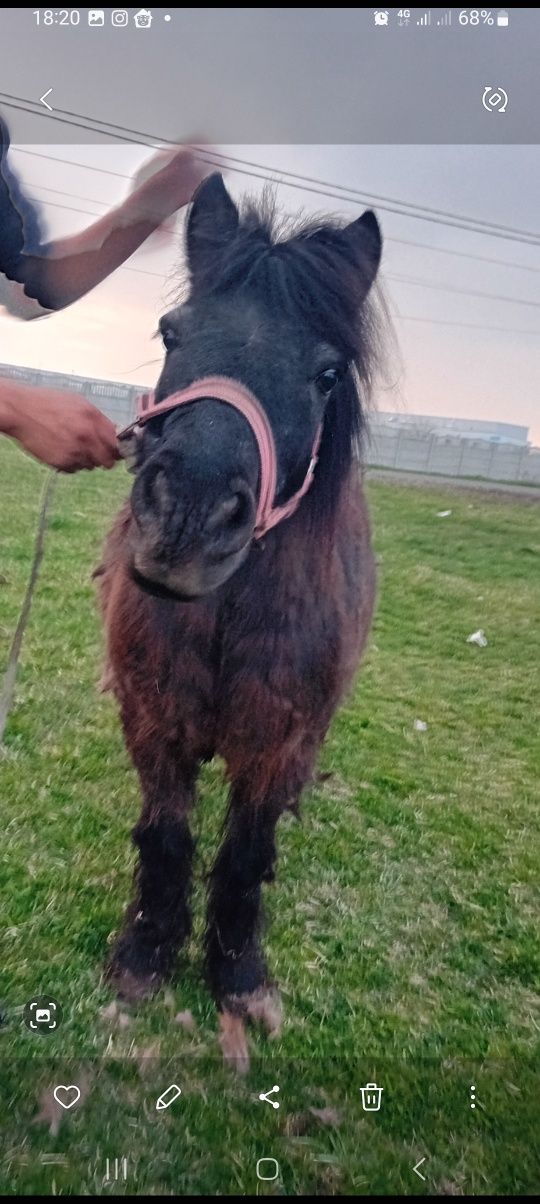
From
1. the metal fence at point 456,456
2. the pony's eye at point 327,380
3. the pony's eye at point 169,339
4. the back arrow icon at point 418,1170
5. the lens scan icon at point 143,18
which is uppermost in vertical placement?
the lens scan icon at point 143,18

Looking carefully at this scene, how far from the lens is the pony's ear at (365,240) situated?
86 cm

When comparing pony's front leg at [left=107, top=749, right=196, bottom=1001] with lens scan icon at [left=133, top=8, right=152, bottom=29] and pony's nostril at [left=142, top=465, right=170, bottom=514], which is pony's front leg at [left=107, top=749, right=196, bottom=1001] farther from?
lens scan icon at [left=133, top=8, right=152, bottom=29]

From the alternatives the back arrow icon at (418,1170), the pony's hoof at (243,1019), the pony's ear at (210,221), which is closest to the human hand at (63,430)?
the pony's ear at (210,221)

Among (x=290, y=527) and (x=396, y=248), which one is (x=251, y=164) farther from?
(x=290, y=527)

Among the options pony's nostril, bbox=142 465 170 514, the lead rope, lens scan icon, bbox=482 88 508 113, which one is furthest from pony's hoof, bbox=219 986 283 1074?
lens scan icon, bbox=482 88 508 113

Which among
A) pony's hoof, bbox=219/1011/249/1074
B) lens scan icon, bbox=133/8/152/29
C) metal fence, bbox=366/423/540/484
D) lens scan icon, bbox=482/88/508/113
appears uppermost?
lens scan icon, bbox=133/8/152/29

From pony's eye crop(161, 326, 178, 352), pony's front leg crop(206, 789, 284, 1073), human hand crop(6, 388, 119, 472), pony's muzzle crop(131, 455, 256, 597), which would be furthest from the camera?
pony's front leg crop(206, 789, 284, 1073)

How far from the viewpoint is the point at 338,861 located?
1117 mm

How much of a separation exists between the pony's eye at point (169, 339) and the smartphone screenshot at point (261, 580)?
0.05 feet

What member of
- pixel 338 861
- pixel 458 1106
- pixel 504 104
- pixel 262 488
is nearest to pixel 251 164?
pixel 504 104

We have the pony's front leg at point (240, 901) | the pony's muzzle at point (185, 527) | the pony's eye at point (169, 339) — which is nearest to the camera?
the pony's muzzle at point (185, 527)

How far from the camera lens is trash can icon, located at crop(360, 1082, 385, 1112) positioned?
2.87 ft

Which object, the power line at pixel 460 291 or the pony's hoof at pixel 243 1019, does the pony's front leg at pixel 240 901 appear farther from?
the power line at pixel 460 291

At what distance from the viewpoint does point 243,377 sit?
29.0 inches
